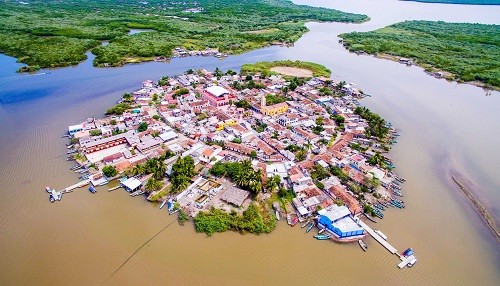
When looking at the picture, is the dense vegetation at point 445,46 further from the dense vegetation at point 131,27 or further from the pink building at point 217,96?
the pink building at point 217,96

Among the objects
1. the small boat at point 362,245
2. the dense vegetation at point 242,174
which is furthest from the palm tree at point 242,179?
the small boat at point 362,245

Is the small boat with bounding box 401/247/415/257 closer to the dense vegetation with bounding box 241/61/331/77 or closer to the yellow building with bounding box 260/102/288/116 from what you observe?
the yellow building with bounding box 260/102/288/116

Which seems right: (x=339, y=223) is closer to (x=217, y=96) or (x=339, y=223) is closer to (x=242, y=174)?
(x=242, y=174)

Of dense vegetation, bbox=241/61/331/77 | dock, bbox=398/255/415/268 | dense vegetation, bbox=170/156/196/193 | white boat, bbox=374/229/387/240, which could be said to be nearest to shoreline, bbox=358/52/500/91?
dense vegetation, bbox=241/61/331/77

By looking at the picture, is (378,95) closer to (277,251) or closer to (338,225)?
(338,225)

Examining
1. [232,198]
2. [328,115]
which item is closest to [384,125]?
[328,115]

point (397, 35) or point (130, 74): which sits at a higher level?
point (397, 35)
